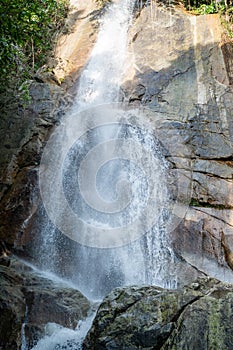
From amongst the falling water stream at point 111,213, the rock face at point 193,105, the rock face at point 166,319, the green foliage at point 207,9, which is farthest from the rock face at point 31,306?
the green foliage at point 207,9

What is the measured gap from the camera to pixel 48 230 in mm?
8953

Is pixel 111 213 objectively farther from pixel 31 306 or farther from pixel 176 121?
pixel 176 121

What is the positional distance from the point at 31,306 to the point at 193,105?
7.12 metres

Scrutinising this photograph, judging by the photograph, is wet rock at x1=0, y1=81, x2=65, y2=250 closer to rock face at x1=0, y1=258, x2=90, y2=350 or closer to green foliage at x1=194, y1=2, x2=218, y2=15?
rock face at x1=0, y1=258, x2=90, y2=350

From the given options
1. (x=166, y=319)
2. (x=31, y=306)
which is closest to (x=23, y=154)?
(x=31, y=306)

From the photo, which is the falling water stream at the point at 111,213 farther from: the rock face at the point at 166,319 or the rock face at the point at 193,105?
the rock face at the point at 166,319

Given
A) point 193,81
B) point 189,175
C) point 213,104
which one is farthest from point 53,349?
point 193,81

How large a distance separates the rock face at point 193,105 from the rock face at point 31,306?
2.91m

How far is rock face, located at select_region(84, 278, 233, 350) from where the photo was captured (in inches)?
162

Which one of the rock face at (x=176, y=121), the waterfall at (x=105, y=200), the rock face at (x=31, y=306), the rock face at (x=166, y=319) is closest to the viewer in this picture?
the rock face at (x=166, y=319)

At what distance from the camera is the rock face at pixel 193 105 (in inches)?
336

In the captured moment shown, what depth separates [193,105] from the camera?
10.7 metres

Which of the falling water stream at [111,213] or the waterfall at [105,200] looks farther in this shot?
the waterfall at [105,200]

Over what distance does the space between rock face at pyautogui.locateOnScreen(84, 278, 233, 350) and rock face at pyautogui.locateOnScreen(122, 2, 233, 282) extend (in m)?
3.22
